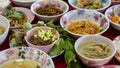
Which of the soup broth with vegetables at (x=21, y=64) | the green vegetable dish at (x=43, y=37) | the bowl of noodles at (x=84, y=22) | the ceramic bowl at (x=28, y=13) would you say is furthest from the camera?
the ceramic bowl at (x=28, y=13)

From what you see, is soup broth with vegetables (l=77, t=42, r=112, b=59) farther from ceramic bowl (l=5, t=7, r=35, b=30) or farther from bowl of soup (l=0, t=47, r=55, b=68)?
ceramic bowl (l=5, t=7, r=35, b=30)

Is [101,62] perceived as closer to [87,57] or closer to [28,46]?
[87,57]

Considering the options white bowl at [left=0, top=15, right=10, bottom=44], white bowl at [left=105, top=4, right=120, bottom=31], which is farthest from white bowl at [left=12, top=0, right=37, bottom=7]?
white bowl at [left=105, top=4, right=120, bottom=31]

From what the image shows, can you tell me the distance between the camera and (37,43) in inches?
42.8

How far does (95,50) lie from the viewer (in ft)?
3.50

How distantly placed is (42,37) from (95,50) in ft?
0.81

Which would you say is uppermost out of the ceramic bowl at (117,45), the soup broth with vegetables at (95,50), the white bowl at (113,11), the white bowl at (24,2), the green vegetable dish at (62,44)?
the white bowl at (24,2)

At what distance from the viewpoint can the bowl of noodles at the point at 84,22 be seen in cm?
121

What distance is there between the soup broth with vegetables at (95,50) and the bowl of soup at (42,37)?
0.13 m

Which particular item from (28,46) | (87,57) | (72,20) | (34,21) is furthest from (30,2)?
(87,57)

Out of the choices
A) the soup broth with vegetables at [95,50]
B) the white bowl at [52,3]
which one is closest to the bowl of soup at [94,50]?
the soup broth with vegetables at [95,50]

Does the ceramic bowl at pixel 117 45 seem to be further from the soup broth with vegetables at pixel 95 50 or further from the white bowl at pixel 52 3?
the white bowl at pixel 52 3

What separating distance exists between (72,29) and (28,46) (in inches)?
10.1

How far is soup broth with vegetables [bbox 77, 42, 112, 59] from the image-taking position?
104 centimetres
